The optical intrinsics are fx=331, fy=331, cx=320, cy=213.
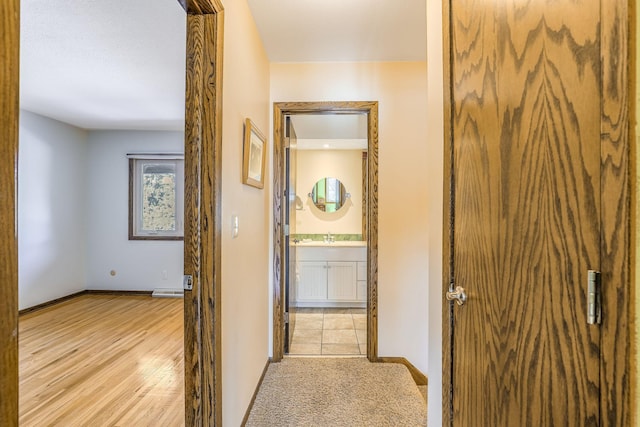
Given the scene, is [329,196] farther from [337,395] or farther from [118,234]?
[118,234]

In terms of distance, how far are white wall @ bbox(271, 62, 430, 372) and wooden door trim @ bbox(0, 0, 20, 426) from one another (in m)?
2.27

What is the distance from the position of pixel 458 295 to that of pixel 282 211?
1770 millimetres

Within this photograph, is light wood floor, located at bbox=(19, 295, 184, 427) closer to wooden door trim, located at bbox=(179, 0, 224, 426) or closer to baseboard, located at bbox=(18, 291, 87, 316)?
baseboard, located at bbox=(18, 291, 87, 316)

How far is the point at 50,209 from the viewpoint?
4.41m

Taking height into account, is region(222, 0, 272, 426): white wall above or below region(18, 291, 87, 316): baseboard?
above

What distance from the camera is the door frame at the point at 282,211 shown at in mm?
2643

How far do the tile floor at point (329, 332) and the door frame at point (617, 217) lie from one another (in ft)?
8.16

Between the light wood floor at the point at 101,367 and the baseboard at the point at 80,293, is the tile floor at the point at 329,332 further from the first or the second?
the baseboard at the point at 80,293

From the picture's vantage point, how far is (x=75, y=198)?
15.8 feet

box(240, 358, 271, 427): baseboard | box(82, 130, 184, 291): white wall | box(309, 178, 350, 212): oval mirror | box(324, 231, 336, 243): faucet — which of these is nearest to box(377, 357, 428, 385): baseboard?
box(240, 358, 271, 427): baseboard

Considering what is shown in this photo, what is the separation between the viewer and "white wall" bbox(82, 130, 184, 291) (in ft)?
16.5

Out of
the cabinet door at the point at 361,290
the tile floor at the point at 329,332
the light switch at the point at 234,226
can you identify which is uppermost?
the light switch at the point at 234,226

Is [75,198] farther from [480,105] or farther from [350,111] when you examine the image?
[480,105]

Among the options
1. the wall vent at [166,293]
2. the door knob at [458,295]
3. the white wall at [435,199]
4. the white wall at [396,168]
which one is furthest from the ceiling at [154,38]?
the wall vent at [166,293]
